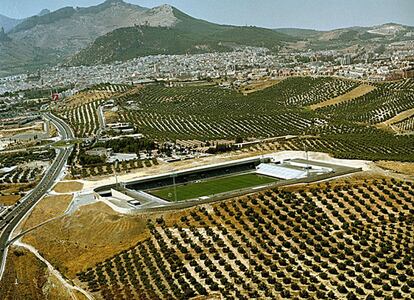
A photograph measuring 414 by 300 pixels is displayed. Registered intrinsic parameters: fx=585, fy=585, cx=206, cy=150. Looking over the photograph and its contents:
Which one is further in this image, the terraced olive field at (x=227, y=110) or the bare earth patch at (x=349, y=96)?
the bare earth patch at (x=349, y=96)

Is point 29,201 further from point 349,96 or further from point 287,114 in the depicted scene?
point 349,96

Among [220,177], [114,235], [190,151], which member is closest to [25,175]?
[190,151]

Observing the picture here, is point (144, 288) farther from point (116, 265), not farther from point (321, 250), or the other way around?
point (321, 250)

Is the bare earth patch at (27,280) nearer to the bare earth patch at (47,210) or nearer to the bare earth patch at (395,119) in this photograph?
the bare earth patch at (47,210)

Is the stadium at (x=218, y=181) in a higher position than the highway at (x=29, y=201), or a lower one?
higher

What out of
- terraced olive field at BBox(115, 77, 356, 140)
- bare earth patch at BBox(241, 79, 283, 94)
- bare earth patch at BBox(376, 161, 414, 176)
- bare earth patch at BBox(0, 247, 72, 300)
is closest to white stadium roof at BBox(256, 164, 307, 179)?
bare earth patch at BBox(376, 161, 414, 176)

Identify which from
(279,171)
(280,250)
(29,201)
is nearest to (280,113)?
(279,171)

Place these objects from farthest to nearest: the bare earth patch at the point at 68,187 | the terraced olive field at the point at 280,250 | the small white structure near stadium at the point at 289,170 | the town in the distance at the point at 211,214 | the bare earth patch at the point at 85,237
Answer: the bare earth patch at the point at 68,187 < the small white structure near stadium at the point at 289,170 < the bare earth patch at the point at 85,237 < the town in the distance at the point at 211,214 < the terraced olive field at the point at 280,250

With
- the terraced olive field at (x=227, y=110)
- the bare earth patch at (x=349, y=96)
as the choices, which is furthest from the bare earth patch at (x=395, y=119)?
the bare earth patch at (x=349, y=96)
